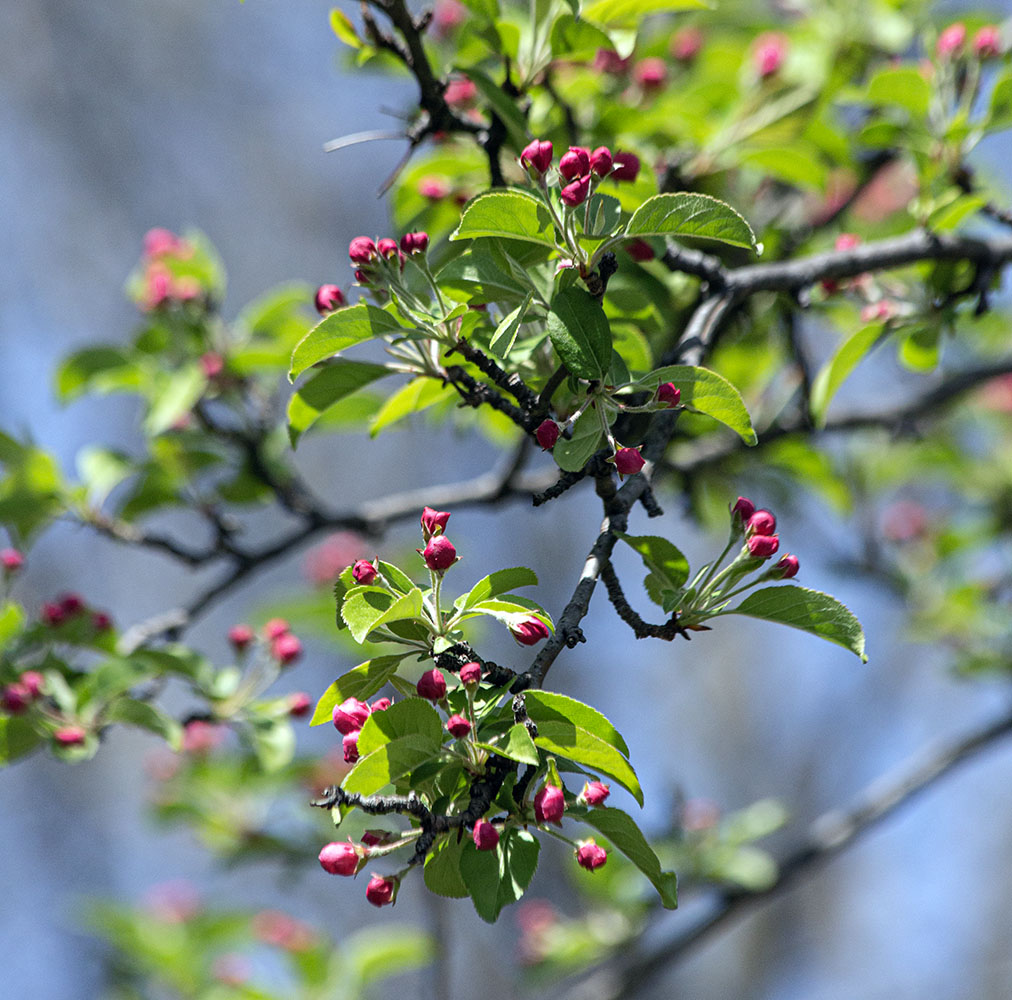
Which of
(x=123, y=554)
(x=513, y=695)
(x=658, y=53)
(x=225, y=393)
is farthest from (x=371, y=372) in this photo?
(x=123, y=554)

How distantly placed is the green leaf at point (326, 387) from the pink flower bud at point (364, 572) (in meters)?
0.51

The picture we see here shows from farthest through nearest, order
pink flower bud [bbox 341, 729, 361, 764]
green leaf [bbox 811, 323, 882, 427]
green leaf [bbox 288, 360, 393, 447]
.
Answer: green leaf [bbox 811, 323, 882, 427]
green leaf [bbox 288, 360, 393, 447]
pink flower bud [bbox 341, 729, 361, 764]

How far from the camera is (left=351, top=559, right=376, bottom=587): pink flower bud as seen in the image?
120 centimetres

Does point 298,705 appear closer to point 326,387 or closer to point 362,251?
point 326,387

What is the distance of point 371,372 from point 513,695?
707 mm

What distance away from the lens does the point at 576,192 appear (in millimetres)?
1233

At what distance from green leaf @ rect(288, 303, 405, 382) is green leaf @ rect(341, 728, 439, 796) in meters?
0.52

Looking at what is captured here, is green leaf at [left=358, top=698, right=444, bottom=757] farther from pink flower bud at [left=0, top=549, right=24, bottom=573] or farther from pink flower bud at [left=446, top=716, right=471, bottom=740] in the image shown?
pink flower bud at [left=0, top=549, right=24, bottom=573]

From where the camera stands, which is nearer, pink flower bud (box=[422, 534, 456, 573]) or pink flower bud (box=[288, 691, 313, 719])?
pink flower bud (box=[422, 534, 456, 573])

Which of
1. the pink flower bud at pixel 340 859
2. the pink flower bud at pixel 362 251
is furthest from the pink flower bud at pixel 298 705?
the pink flower bud at pixel 362 251

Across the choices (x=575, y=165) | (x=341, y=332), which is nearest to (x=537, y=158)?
(x=575, y=165)

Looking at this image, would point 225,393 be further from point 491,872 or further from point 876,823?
point 876,823

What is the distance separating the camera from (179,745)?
1856 millimetres

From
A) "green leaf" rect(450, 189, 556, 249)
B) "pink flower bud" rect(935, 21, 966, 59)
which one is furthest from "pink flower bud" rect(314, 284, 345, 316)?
"pink flower bud" rect(935, 21, 966, 59)
